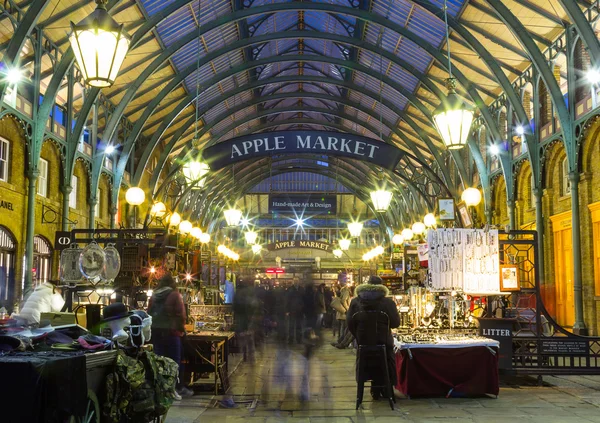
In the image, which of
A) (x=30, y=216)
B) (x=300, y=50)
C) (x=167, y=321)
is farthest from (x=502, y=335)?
(x=300, y=50)

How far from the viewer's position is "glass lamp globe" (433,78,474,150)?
9.87 m

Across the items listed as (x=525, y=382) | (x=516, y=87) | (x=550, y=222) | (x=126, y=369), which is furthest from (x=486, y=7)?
(x=126, y=369)

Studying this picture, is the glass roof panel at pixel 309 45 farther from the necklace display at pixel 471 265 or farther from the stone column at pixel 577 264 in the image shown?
the necklace display at pixel 471 265

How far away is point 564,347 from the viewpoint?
11.4m

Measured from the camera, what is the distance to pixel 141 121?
2244cm

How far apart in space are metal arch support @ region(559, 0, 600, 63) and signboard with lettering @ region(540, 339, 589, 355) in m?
6.56

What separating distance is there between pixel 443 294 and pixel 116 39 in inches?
326

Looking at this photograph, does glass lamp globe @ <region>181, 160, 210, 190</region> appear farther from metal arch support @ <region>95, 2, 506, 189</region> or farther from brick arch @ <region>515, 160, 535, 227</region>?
brick arch @ <region>515, 160, 535, 227</region>

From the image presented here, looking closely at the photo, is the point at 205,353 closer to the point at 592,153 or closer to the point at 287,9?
the point at 592,153

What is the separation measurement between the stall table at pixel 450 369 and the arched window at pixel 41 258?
42.0 feet

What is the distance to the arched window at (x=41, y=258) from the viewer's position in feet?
63.1

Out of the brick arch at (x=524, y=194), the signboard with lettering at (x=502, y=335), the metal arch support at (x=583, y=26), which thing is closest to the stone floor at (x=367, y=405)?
the signboard with lettering at (x=502, y=335)

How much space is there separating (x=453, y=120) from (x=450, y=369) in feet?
11.9

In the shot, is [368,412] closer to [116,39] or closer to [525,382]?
[525,382]
